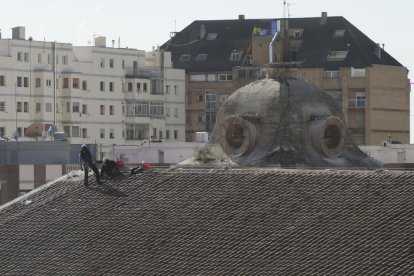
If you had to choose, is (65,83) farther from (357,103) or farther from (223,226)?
(223,226)

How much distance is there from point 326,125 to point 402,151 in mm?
53777

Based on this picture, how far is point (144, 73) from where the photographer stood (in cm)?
17225

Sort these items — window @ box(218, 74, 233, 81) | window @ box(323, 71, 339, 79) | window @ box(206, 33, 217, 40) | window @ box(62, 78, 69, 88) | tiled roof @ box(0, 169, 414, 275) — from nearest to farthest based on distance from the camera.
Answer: tiled roof @ box(0, 169, 414, 275) → window @ box(62, 78, 69, 88) → window @ box(323, 71, 339, 79) → window @ box(218, 74, 233, 81) → window @ box(206, 33, 217, 40)

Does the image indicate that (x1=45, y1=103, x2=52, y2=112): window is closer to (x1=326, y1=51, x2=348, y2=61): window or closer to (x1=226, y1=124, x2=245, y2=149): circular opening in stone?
(x1=326, y1=51, x2=348, y2=61): window

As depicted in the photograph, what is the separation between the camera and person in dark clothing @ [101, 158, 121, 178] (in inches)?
2756

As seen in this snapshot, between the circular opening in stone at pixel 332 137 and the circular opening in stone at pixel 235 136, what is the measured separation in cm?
361

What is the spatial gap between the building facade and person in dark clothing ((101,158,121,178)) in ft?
323

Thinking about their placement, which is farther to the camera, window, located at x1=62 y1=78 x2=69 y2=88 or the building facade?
the building facade

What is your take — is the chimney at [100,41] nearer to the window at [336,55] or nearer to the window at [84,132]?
the window at [84,132]

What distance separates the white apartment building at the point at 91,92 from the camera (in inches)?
6334

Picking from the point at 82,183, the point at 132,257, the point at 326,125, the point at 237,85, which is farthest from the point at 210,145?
the point at 237,85

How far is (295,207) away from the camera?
2440 inches

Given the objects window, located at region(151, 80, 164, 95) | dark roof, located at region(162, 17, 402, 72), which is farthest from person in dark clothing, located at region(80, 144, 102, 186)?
window, located at region(151, 80, 164, 95)

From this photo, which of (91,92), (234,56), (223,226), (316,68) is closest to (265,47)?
(316,68)
